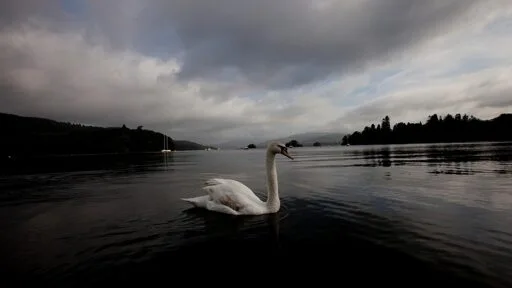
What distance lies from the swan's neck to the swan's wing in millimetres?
585

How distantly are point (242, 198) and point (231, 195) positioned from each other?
0.53 metres

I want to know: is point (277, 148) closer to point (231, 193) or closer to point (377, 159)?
point (231, 193)

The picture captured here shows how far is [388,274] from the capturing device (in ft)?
25.5

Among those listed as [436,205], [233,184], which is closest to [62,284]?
[233,184]

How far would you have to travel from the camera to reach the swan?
14.1 m

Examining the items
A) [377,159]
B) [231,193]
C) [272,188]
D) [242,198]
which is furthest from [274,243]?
[377,159]

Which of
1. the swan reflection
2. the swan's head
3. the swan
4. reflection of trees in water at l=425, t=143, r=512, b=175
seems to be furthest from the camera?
reflection of trees in water at l=425, t=143, r=512, b=175

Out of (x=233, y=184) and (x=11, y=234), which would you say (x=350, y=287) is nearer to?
(x=233, y=184)

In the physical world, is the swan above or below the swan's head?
below

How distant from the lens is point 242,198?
14.3 metres

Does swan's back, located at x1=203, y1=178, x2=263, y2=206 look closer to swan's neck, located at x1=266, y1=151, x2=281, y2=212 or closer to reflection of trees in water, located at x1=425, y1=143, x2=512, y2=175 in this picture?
swan's neck, located at x1=266, y1=151, x2=281, y2=212

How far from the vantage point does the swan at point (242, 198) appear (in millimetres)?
14125

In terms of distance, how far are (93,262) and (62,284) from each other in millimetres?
1345

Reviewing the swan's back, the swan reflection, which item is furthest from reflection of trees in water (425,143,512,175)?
the swan reflection
